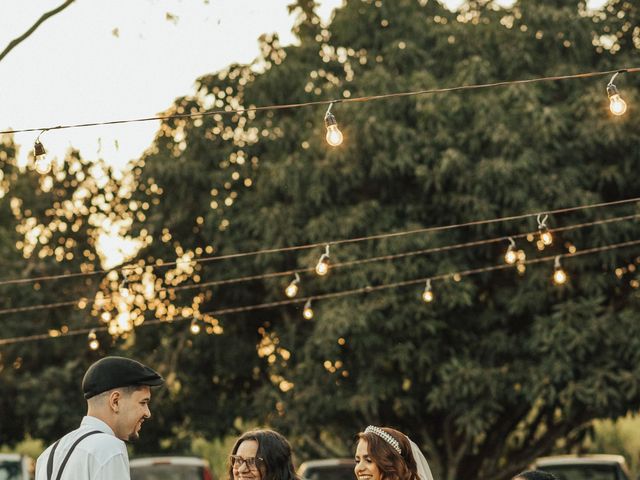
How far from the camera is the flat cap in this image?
4.95 metres

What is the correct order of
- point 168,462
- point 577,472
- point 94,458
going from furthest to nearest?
point 577,472, point 168,462, point 94,458

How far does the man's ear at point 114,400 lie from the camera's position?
194 inches

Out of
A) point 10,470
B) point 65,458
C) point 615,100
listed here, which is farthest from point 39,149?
point 10,470

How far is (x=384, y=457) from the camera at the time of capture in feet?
21.1

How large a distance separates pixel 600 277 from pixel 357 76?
5.14 meters

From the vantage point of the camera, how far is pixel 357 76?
2050 centimetres

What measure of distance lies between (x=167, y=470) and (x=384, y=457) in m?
A: 9.01

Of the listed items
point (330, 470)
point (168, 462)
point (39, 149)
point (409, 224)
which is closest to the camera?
point (39, 149)

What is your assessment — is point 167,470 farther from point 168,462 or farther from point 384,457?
point 384,457

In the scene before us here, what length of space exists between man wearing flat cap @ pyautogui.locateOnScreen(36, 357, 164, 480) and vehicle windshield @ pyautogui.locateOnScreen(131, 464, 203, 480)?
10153 mm

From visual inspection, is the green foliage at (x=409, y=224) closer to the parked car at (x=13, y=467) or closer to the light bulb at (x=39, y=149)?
the parked car at (x=13, y=467)

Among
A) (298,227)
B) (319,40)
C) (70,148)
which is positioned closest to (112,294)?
(70,148)

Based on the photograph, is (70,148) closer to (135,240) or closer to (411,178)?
(135,240)

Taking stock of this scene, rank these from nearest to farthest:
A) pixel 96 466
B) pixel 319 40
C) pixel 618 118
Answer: pixel 96 466, pixel 618 118, pixel 319 40
